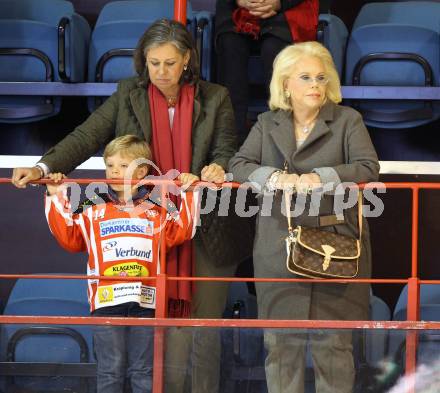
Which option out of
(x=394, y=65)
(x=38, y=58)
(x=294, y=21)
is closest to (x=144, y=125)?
(x=294, y=21)

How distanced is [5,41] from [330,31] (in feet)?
4.21

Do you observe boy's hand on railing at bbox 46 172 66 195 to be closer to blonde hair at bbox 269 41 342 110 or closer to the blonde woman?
the blonde woman

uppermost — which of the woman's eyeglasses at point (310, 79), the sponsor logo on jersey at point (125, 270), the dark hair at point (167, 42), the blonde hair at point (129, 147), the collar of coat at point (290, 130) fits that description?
the dark hair at point (167, 42)

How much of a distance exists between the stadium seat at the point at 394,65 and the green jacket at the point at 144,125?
38.9 inches

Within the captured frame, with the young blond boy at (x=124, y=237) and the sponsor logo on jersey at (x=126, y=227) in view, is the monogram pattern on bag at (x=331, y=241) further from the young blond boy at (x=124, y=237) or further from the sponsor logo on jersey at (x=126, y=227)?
the sponsor logo on jersey at (x=126, y=227)

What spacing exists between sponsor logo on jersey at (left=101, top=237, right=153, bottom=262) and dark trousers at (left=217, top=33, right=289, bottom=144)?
30.3 inches

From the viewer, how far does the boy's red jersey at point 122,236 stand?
332 cm

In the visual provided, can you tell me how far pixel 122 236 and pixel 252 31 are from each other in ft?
3.56

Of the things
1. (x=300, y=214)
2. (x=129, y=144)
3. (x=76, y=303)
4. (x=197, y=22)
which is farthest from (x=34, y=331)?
(x=197, y=22)

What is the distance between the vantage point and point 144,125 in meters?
3.47

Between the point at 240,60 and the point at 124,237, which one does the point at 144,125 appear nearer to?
the point at 124,237

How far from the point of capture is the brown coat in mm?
3215

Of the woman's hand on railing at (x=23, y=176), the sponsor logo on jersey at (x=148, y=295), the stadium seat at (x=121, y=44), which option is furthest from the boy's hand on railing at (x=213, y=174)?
the stadium seat at (x=121, y=44)

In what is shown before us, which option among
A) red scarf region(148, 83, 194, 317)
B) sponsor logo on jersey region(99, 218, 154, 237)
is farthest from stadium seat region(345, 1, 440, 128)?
sponsor logo on jersey region(99, 218, 154, 237)
